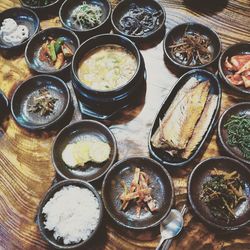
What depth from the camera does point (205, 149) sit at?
3225 millimetres

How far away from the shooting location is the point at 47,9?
430 centimetres

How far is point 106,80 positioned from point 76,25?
1045mm

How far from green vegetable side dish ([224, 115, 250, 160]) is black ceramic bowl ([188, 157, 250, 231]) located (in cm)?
16

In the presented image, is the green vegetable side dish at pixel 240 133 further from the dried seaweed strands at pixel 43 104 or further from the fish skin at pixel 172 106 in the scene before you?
the dried seaweed strands at pixel 43 104

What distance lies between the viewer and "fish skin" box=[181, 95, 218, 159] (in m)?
3.08

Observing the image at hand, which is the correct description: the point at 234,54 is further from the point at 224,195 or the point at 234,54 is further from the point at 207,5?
the point at 224,195

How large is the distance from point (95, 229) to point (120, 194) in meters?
0.40

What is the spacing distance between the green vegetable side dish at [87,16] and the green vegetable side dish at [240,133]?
186cm

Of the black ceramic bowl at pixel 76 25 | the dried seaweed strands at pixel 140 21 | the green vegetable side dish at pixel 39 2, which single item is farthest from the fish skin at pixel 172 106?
the green vegetable side dish at pixel 39 2

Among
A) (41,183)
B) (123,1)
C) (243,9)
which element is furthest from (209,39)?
(41,183)

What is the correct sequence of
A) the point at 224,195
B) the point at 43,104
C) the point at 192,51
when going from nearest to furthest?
1. the point at 224,195
2. the point at 43,104
3. the point at 192,51

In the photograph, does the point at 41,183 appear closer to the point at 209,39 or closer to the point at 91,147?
the point at 91,147

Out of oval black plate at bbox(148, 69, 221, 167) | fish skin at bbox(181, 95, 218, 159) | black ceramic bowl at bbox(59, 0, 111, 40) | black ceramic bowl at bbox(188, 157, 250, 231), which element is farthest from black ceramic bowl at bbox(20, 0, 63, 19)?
Answer: black ceramic bowl at bbox(188, 157, 250, 231)

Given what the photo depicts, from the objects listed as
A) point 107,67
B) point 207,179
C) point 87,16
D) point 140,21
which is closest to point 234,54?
point 140,21
